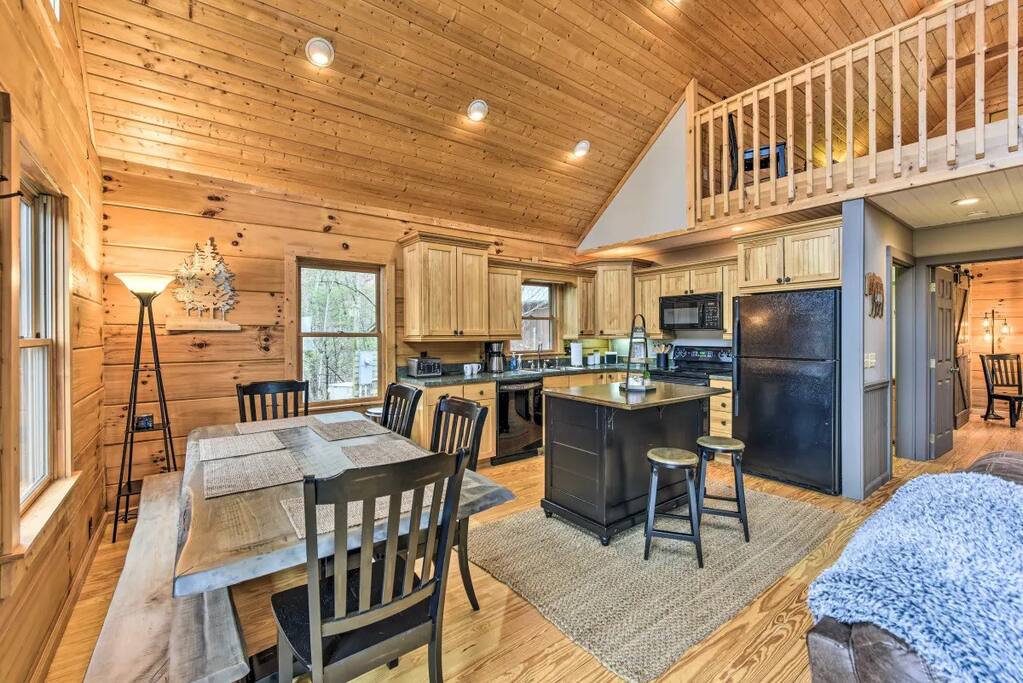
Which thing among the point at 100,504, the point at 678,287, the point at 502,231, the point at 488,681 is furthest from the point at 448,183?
the point at 488,681

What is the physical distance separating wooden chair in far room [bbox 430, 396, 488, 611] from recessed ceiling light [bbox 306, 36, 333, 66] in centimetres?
254

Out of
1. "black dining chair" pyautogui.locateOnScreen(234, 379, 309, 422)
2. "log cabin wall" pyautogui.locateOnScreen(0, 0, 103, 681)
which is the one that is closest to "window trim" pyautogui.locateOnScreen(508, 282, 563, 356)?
"black dining chair" pyautogui.locateOnScreen(234, 379, 309, 422)

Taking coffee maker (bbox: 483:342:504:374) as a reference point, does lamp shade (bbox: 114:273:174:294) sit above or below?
above

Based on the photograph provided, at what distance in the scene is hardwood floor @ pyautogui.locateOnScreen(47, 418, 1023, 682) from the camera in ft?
5.95

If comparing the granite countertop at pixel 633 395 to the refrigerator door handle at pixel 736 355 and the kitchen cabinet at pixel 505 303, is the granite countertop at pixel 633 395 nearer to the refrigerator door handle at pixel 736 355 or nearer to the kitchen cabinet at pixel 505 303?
the refrigerator door handle at pixel 736 355

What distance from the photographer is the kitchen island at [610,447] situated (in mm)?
2912

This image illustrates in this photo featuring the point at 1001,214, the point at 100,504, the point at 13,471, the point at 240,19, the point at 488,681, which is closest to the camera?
the point at 13,471

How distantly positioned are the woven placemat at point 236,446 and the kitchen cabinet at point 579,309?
402 cm

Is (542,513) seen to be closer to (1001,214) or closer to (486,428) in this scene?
(486,428)

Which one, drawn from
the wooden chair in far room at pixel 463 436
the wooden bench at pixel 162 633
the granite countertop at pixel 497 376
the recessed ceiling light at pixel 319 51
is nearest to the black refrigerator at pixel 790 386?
the granite countertop at pixel 497 376

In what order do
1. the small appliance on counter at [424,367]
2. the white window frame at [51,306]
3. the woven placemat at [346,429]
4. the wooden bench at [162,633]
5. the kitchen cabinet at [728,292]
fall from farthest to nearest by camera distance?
the kitchen cabinet at [728,292] < the small appliance on counter at [424,367] < the woven placemat at [346,429] < the white window frame at [51,306] < the wooden bench at [162,633]

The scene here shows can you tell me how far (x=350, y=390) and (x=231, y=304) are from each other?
1.25 m

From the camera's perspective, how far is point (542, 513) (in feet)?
11.0

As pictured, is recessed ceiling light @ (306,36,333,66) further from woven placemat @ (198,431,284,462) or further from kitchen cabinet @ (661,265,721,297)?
kitchen cabinet @ (661,265,721,297)
